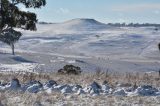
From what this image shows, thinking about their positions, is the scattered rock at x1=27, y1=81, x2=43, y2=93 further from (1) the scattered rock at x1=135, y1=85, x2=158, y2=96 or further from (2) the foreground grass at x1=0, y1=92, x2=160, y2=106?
(1) the scattered rock at x1=135, y1=85, x2=158, y2=96

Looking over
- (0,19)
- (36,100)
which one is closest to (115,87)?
(36,100)

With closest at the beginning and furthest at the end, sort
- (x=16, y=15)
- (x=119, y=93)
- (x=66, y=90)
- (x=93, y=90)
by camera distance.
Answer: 1. (x=119, y=93)
2. (x=93, y=90)
3. (x=66, y=90)
4. (x=16, y=15)

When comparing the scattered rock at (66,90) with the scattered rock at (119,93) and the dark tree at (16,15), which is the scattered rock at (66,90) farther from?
the dark tree at (16,15)

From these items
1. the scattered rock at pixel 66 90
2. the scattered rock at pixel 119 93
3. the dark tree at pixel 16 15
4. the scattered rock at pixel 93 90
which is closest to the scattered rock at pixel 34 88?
the scattered rock at pixel 66 90

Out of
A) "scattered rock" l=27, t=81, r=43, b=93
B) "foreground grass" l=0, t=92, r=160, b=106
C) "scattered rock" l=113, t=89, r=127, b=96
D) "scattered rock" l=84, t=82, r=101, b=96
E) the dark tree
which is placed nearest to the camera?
"foreground grass" l=0, t=92, r=160, b=106

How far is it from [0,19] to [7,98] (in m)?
16.5

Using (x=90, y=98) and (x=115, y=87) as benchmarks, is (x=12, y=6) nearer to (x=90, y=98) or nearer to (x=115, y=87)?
(x=115, y=87)

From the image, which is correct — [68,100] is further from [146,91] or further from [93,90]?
[146,91]

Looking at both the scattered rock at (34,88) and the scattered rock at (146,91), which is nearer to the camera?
the scattered rock at (146,91)

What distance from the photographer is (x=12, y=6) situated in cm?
2867

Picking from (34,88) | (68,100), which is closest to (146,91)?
(68,100)

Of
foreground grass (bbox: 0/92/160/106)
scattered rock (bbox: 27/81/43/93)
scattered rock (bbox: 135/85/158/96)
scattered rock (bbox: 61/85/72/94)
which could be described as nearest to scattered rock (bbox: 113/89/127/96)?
scattered rock (bbox: 135/85/158/96)

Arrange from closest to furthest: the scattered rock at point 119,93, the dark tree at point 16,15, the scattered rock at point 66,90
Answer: the scattered rock at point 119,93 < the scattered rock at point 66,90 < the dark tree at point 16,15

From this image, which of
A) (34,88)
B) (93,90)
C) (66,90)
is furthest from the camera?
(34,88)
